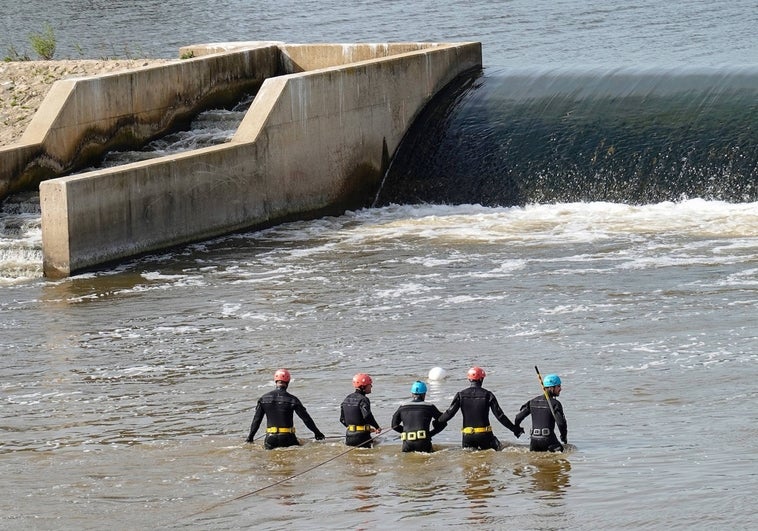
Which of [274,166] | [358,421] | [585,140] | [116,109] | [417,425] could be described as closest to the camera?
[417,425]

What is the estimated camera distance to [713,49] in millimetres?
31297

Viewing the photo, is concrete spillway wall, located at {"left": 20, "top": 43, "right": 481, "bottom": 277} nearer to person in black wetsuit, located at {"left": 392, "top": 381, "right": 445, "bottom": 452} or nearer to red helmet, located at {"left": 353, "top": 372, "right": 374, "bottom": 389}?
red helmet, located at {"left": 353, "top": 372, "right": 374, "bottom": 389}

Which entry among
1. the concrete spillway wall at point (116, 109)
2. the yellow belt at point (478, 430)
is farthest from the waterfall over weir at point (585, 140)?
the yellow belt at point (478, 430)

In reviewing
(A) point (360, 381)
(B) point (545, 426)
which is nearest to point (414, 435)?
(A) point (360, 381)

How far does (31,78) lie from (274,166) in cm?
684

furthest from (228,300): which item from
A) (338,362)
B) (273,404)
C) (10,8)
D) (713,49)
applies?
(10,8)

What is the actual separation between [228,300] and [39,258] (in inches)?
149

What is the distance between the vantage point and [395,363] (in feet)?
49.9

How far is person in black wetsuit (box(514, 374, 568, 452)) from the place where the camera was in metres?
11.7

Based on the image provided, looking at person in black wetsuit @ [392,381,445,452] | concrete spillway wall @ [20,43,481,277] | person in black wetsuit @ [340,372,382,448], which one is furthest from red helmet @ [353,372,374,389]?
concrete spillway wall @ [20,43,481,277]

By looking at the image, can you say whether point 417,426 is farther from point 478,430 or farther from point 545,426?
point 545,426

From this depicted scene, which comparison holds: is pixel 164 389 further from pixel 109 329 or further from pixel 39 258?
pixel 39 258

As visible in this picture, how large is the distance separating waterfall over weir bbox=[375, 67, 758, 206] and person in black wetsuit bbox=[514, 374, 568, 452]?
40.6 ft

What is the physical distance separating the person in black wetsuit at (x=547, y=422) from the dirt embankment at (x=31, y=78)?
55.7 feet
